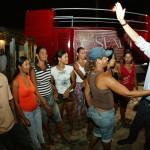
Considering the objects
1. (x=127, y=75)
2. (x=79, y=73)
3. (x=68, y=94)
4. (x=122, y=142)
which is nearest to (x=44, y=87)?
(x=68, y=94)

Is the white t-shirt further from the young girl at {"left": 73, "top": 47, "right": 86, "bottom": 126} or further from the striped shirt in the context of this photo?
the young girl at {"left": 73, "top": 47, "right": 86, "bottom": 126}

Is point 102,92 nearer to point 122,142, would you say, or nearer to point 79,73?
point 122,142

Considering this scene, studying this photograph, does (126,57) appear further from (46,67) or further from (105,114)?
(105,114)

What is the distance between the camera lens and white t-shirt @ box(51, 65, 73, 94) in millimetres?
4859

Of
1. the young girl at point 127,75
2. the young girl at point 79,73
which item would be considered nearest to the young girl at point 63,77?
the young girl at point 79,73

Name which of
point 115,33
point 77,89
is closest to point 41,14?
point 115,33

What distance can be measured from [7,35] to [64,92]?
8250 mm

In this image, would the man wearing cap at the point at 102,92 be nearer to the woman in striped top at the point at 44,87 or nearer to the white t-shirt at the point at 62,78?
the woman in striped top at the point at 44,87

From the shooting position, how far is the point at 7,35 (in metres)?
12.0

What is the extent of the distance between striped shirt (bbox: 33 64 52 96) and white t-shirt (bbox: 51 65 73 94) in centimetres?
32

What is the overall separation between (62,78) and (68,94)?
14.4 inches

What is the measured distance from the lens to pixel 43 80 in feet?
14.5

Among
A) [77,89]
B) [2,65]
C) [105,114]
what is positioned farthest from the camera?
[2,65]

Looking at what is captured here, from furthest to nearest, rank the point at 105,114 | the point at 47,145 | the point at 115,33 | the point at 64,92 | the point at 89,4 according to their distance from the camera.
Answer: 1. the point at 89,4
2. the point at 115,33
3. the point at 64,92
4. the point at 47,145
5. the point at 105,114
